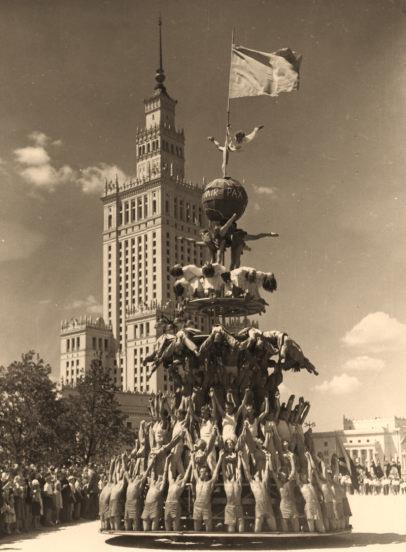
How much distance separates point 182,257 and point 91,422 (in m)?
96.4

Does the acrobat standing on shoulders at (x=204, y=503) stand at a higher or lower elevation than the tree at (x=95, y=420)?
lower

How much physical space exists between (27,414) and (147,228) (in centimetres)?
10488

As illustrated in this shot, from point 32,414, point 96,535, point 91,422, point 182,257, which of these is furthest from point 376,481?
point 182,257

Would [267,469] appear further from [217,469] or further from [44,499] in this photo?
[44,499]

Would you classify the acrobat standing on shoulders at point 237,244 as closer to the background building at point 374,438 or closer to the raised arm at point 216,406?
the raised arm at point 216,406

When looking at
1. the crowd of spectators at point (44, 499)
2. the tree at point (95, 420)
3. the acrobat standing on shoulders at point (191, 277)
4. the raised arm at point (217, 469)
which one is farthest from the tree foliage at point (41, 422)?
the raised arm at point (217, 469)

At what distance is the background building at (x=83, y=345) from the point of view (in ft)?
485

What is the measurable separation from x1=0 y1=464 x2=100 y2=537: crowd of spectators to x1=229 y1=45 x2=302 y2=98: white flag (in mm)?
16084

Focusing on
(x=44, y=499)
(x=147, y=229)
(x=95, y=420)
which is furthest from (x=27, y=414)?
(x=147, y=229)

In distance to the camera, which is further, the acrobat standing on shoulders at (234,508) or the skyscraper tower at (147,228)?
the skyscraper tower at (147,228)

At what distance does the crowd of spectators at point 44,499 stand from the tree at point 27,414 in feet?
45.9

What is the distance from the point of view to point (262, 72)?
27750mm

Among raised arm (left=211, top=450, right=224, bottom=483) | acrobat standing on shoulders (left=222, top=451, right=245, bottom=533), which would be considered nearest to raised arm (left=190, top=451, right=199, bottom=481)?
raised arm (left=211, top=450, right=224, bottom=483)

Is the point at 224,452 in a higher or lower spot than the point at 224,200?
lower
